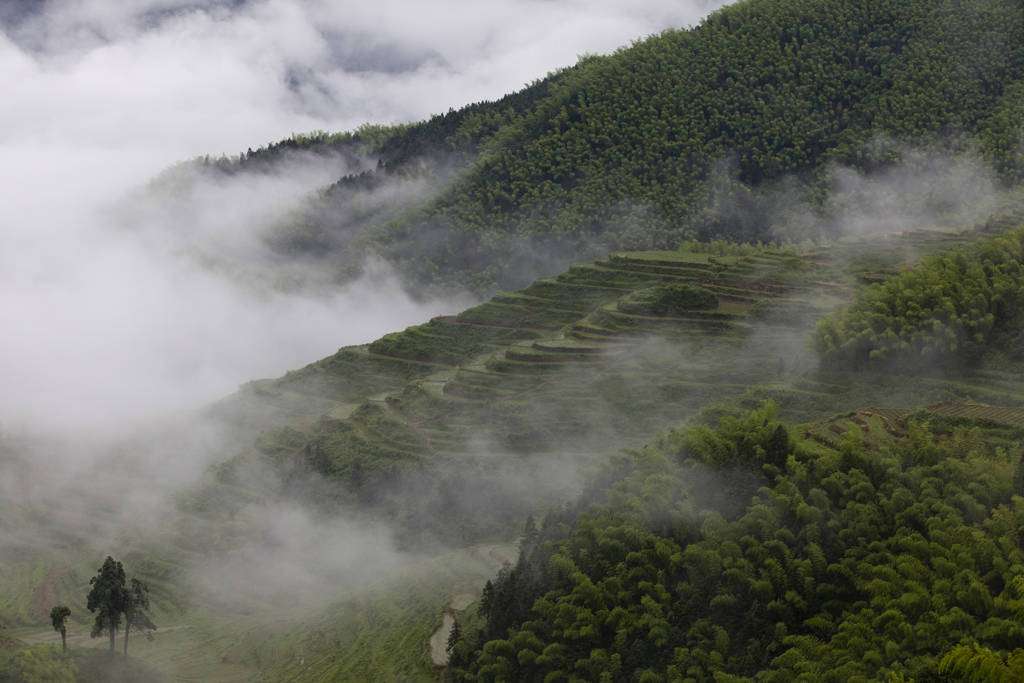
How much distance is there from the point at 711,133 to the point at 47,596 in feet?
253

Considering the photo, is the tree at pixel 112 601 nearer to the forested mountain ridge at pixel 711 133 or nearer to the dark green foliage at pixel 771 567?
the dark green foliage at pixel 771 567

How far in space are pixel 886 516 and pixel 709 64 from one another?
Answer: 285 feet

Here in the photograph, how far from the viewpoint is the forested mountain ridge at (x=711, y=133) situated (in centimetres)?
9069

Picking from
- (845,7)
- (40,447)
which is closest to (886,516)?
(40,447)

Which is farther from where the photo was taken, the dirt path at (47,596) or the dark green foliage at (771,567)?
the dirt path at (47,596)

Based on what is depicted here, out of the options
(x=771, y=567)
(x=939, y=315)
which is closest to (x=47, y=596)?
(x=771, y=567)

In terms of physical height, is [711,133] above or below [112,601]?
above

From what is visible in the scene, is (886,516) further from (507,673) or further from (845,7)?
(845,7)

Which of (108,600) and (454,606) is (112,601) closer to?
(108,600)

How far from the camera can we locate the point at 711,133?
10012 cm

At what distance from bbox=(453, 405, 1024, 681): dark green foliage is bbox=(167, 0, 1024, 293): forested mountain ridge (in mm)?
54418

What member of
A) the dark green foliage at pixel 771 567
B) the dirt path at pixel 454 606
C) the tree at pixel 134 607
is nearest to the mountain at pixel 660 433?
the dark green foliage at pixel 771 567

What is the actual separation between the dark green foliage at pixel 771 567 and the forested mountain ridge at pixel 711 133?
54418 mm

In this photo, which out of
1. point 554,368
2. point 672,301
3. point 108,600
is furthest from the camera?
point 672,301
